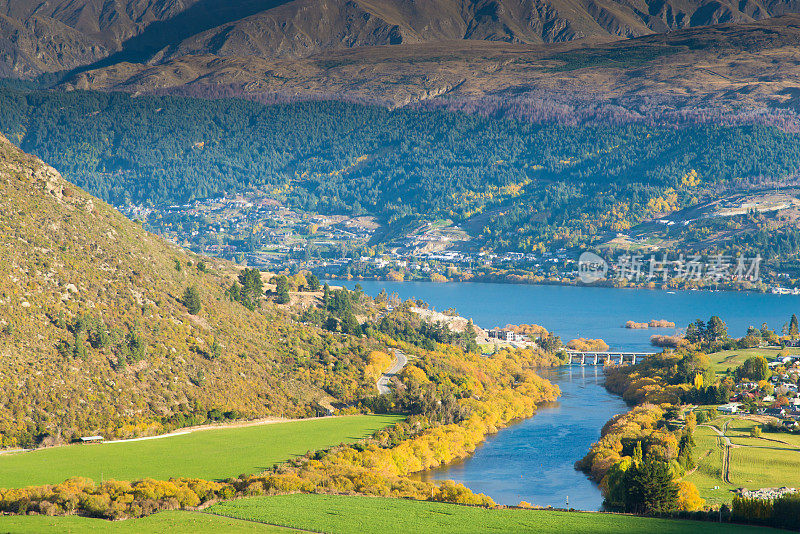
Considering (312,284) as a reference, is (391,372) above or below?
below

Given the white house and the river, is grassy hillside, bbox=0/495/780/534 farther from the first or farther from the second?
the white house

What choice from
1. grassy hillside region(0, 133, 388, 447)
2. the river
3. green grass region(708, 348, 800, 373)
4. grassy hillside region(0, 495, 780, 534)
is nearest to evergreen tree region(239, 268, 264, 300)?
grassy hillside region(0, 133, 388, 447)

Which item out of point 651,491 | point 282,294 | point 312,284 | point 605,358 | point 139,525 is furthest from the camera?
point 605,358

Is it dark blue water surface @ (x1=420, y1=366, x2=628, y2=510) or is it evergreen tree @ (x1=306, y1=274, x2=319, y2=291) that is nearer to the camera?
dark blue water surface @ (x1=420, y1=366, x2=628, y2=510)

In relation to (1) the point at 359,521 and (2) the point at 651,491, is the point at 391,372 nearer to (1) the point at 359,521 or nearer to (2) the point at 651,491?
(2) the point at 651,491

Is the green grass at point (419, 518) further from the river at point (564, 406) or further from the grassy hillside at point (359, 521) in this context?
the river at point (564, 406)

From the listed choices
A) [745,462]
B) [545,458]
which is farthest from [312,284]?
[745,462]

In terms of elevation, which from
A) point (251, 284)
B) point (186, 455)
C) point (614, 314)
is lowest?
point (614, 314)
